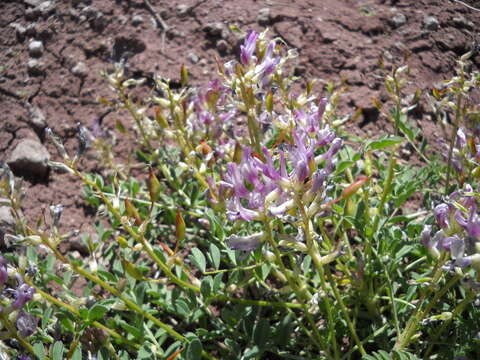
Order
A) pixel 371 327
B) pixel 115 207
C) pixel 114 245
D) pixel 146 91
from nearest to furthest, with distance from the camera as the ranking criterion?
pixel 115 207, pixel 371 327, pixel 114 245, pixel 146 91

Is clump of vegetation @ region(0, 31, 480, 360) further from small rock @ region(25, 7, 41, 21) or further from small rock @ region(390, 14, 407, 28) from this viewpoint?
small rock @ region(25, 7, 41, 21)

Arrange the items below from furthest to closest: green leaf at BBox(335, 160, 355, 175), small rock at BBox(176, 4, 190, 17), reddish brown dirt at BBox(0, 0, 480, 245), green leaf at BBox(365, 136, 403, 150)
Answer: small rock at BBox(176, 4, 190, 17) < reddish brown dirt at BBox(0, 0, 480, 245) < green leaf at BBox(335, 160, 355, 175) < green leaf at BBox(365, 136, 403, 150)

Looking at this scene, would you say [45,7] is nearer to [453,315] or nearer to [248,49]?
[248,49]

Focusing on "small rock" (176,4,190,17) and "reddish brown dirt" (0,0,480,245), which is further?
"small rock" (176,4,190,17)

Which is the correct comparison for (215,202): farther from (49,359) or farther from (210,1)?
(210,1)

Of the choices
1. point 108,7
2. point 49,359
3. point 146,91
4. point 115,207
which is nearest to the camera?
point 115,207

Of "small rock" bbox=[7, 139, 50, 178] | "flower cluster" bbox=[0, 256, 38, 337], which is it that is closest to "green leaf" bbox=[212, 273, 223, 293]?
"flower cluster" bbox=[0, 256, 38, 337]

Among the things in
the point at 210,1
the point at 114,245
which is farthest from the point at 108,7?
the point at 114,245
